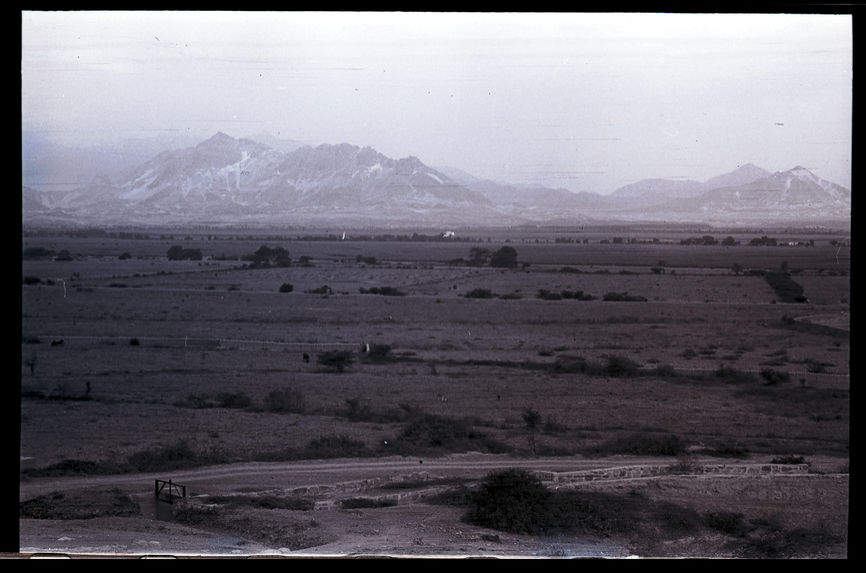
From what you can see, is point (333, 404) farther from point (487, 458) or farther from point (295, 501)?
point (295, 501)

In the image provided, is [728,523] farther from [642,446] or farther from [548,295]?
[548,295]

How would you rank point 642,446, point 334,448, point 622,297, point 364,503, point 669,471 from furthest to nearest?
point 622,297, point 642,446, point 334,448, point 669,471, point 364,503

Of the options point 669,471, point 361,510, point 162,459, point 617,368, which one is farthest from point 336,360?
point 361,510

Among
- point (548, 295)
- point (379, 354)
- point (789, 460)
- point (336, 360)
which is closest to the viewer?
point (789, 460)

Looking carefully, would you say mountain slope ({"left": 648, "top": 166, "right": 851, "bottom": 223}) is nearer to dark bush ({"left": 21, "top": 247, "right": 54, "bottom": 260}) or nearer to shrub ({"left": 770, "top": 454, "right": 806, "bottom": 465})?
shrub ({"left": 770, "top": 454, "right": 806, "bottom": 465})

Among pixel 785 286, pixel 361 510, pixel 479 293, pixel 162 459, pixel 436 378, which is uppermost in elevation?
pixel 785 286

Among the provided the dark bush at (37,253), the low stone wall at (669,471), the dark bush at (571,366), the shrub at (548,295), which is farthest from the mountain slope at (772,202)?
the dark bush at (37,253)

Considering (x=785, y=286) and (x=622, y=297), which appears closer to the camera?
(x=622, y=297)
